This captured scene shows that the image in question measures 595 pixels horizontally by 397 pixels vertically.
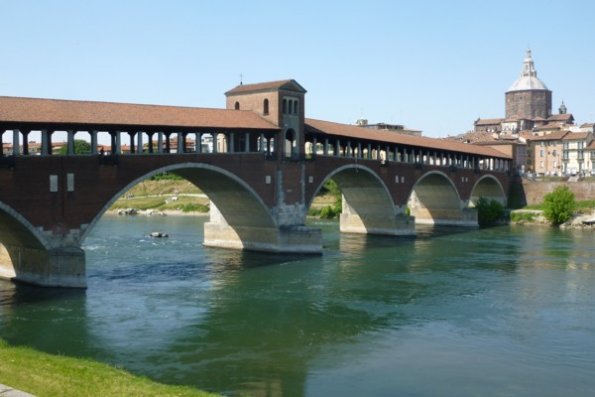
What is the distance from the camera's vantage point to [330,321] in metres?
28.4

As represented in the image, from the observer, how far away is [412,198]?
3091 inches

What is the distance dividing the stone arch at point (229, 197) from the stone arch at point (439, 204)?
27237 millimetres

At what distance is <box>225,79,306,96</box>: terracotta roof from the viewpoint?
47.2 m

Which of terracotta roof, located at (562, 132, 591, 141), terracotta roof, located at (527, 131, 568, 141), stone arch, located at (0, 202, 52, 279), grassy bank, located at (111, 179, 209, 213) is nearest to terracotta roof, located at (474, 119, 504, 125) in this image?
terracotta roof, located at (527, 131, 568, 141)

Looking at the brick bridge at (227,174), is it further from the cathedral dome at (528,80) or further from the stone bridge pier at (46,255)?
the cathedral dome at (528,80)

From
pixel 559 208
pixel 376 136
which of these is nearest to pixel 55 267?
pixel 376 136

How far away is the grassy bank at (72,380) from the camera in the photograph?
52.6 ft

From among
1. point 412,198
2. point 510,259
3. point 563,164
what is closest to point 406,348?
point 510,259

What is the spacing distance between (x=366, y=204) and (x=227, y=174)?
24.0 m

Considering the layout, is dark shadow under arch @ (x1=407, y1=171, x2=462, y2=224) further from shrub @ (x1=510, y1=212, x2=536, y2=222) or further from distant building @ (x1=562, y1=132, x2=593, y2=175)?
distant building @ (x1=562, y1=132, x2=593, y2=175)

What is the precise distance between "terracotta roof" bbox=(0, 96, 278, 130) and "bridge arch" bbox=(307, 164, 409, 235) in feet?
50.9

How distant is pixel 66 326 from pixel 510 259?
30.2 m

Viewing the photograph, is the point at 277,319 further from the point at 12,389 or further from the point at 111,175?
the point at 12,389

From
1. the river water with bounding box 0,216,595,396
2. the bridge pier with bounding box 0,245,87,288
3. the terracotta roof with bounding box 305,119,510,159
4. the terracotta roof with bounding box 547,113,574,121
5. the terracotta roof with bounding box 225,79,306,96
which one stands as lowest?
the river water with bounding box 0,216,595,396
